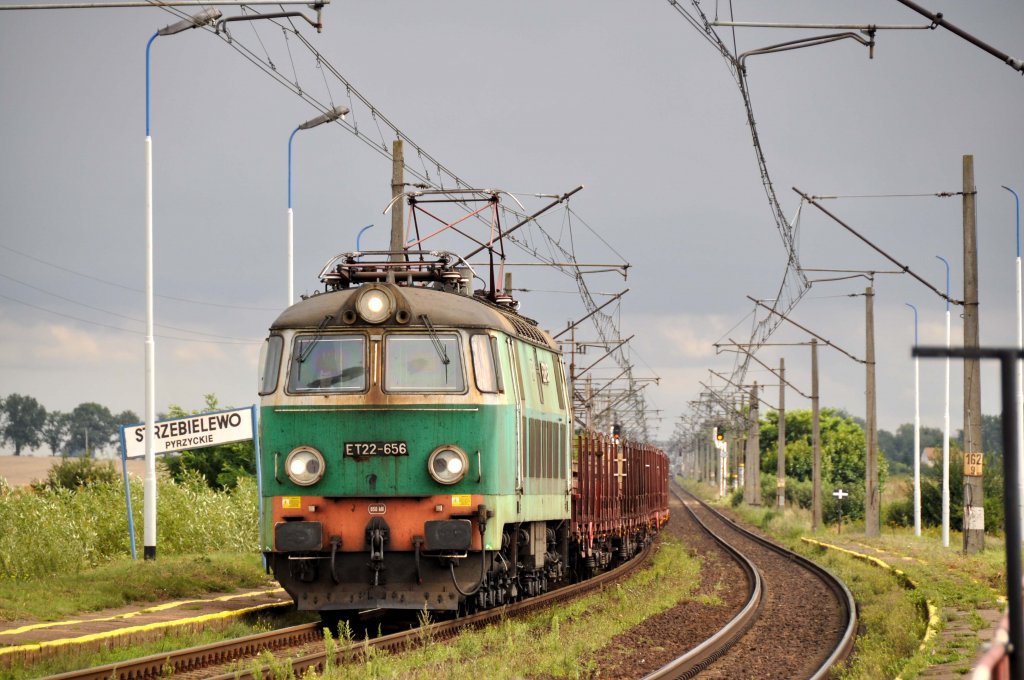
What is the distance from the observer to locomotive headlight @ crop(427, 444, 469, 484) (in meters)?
15.2

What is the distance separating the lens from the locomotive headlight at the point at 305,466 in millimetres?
15289

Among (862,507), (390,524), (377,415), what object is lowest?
(862,507)

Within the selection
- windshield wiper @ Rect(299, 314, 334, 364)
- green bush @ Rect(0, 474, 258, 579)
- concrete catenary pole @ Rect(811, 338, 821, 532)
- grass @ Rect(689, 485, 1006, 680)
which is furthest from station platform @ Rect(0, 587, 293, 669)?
concrete catenary pole @ Rect(811, 338, 821, 532)

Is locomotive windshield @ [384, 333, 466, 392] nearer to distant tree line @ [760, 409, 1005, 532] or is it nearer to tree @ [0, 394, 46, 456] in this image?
distant tree line @ [760, 409, 1005, 532]

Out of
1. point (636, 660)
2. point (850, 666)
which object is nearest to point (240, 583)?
point (636, 660)

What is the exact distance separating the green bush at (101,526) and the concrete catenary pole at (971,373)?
566 inches

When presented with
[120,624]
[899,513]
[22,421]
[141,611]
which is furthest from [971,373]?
[22,421]

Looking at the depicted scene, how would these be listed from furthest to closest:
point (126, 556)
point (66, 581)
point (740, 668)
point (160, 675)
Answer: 1. point (126, 556)
2. point (66, 581)
3. point (740, 668)
4. point (160, 675)

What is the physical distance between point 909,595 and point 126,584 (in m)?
12.2

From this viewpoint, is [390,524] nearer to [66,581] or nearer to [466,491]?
[466,491]

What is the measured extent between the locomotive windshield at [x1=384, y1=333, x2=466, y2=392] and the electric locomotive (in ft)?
0.04

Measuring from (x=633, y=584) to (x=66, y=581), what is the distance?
34.5 feet

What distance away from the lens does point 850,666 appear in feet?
48.9

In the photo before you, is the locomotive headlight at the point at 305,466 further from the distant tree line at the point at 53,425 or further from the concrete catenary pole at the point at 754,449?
the distant tree line at the point at 53,425
